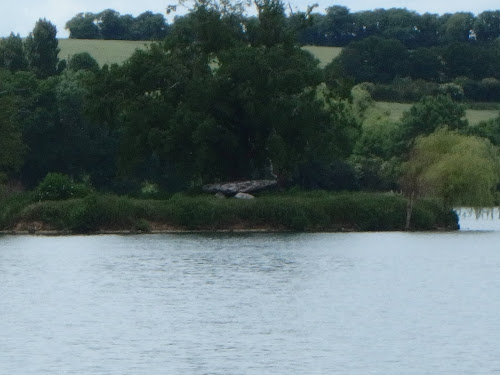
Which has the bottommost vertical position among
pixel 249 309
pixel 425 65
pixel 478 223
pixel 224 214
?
pixel 478 223

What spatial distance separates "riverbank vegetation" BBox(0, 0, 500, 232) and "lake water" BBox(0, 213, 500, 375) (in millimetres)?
8881

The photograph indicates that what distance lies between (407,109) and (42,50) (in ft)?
118

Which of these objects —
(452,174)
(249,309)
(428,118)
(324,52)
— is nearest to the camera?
(249,309)

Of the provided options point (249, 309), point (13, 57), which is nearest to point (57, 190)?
point (249, 309)

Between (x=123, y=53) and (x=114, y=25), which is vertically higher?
→ (x=114, y=25)

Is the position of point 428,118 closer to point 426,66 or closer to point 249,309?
point 426,66

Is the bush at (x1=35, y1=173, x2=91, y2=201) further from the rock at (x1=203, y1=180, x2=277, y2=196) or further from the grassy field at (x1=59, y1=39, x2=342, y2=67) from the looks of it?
the grassy field at (x1=59, y1=39, x2=342, y2=67)

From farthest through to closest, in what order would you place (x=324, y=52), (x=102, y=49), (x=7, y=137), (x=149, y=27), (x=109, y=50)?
(x=149, y=27) → (x=324, y=52) → (x=102, y=49) → (x=109, y=50) → (x=7, y=137)

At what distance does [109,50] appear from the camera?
140125mm

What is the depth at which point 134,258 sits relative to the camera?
159ft

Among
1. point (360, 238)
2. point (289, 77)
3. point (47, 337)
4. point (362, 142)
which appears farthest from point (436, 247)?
point (362, 142)

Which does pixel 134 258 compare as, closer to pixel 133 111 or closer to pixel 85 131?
pixel 133 111

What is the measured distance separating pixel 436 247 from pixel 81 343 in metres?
28.7

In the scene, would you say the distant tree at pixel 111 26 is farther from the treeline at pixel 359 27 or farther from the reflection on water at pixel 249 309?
the reflection on water at pixel 249 309
